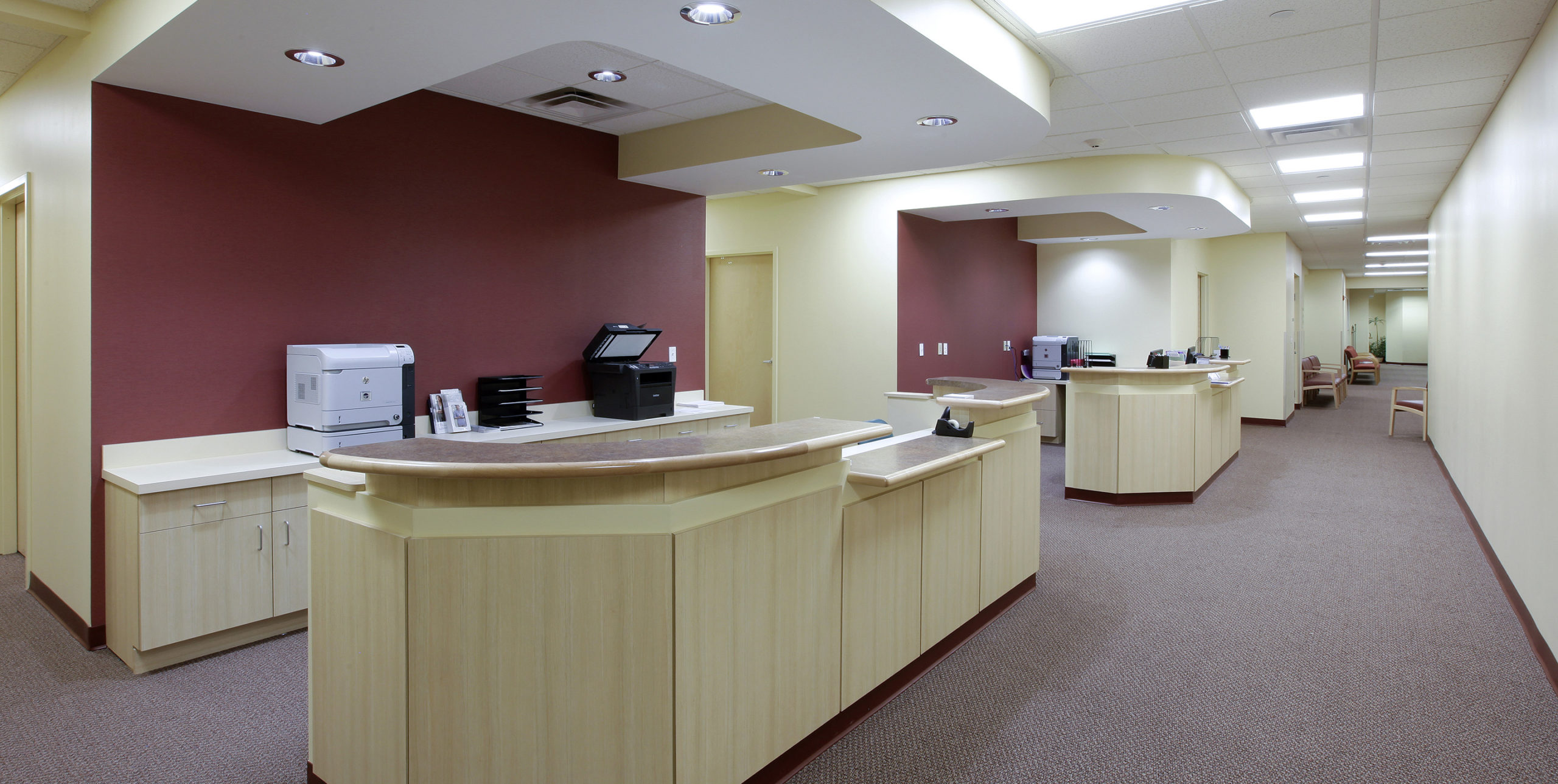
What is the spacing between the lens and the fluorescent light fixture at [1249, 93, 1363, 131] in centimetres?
477

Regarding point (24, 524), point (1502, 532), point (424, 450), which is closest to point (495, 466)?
point (424, 450)

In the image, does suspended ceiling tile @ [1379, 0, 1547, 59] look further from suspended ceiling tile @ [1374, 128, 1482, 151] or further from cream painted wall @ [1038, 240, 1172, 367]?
cream painted wall @ [1038, 240, 1172, 367]

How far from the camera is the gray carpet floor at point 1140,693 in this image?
2385 mm

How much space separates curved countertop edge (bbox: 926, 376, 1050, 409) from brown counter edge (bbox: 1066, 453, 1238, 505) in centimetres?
187

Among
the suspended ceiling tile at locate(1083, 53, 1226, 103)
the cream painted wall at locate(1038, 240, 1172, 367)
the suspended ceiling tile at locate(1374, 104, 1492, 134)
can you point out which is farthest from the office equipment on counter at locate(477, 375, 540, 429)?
the cream painted wall at locate(1038, 240, 1172, 367)

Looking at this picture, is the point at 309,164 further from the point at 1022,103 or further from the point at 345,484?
the point at 1022,103

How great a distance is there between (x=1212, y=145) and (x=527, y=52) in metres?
5.08

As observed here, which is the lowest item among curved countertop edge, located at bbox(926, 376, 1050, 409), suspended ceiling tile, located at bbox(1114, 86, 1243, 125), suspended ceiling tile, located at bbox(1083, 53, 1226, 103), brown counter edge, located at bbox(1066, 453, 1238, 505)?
brown counter edge, located at bbox(1066, 453, 1238, 505)

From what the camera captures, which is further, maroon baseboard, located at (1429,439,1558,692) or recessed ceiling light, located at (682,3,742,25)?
maroon baseboard, located at (1429,439,1558,692)

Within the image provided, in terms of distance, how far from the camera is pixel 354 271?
3873 mm

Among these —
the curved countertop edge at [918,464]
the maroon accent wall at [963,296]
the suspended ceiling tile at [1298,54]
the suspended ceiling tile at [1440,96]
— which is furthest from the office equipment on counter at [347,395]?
the suspended ceiling tile at [1440,96]

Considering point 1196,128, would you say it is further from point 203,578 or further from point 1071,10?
point 203,578

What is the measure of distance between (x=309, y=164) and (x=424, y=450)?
2443 millimetres

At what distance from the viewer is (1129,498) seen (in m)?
5.75
